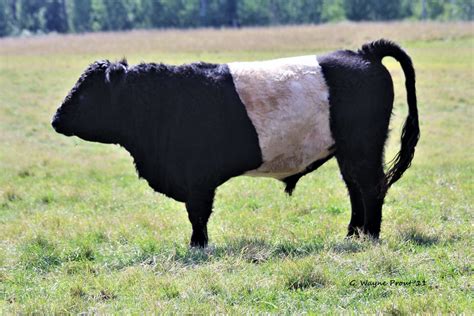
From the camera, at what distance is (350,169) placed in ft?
25.2

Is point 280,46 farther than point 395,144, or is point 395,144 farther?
point 280,46

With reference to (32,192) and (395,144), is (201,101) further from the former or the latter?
(395,144)

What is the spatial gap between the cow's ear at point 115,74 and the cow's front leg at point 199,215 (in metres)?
1.34

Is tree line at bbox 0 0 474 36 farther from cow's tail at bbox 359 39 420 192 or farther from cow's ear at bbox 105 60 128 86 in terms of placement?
cow's ear at bbox 105 60 128 86

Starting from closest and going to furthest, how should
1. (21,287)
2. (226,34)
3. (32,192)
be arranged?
(21,287), (32,192), (226,34)

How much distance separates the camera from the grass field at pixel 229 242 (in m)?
5.65

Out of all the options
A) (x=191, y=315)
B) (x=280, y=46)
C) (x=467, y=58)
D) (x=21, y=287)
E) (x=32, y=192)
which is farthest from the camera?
(x=280, y=46)

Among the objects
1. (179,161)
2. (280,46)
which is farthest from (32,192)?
(280,46)

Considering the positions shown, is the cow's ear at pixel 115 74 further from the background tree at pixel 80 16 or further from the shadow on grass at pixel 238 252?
the background tree at pixel 80 16

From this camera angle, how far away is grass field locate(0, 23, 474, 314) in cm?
565

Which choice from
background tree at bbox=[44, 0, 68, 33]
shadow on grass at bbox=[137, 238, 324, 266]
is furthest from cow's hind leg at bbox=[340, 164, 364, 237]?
background tree at bbox=[44, 0, 68, 33]

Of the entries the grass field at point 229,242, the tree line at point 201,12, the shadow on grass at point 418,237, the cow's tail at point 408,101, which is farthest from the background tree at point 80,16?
the shadow on grass at point 418,237

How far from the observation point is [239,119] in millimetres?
7527

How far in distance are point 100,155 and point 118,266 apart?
8515 mm
